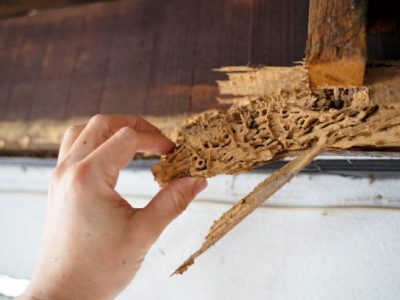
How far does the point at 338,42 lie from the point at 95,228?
1.52 ft

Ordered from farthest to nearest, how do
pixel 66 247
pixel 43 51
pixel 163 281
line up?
1. pixel 43 51
2. pixel 163 281
3. pixel 66 247

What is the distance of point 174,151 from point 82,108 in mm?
528

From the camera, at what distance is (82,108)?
125 cm

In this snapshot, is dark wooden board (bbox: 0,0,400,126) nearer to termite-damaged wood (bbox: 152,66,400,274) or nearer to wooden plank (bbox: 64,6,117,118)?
wooden plank (bbox: 64,6,117,118)

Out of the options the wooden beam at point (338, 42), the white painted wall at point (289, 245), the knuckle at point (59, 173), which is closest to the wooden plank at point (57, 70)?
the white painted wall at point (289, 245)

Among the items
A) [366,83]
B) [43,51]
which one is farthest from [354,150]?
[43,51]

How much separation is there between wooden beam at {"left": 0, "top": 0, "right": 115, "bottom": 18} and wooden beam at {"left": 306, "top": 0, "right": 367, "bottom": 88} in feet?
3.54

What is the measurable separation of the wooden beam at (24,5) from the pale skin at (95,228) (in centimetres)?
86

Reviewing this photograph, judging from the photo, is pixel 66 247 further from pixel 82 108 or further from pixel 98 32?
pixel 98 32

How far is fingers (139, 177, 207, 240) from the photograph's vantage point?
2.38 ft

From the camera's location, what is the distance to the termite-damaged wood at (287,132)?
607mm

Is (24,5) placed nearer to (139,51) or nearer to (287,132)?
(139,51)

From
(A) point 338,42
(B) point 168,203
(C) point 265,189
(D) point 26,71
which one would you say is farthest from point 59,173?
(D) point 26,71

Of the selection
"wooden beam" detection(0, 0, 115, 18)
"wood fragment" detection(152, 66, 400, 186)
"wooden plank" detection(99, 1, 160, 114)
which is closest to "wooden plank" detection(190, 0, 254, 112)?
"wooden plank" detection(99, 1, 160, 114)
